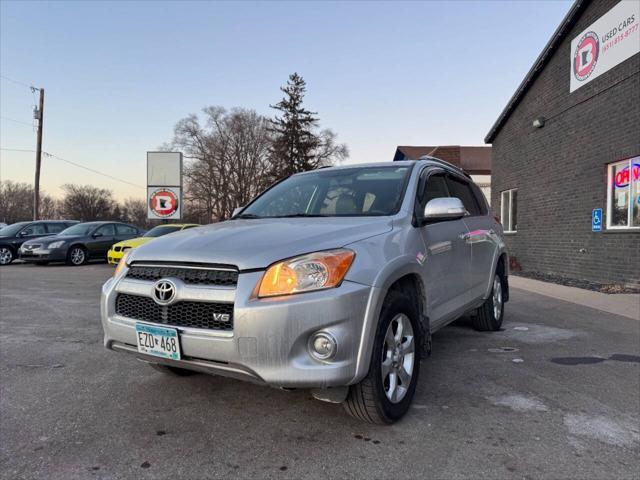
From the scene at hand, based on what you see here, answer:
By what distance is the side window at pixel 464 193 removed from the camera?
15.5 ft

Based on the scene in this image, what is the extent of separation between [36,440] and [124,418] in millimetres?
491

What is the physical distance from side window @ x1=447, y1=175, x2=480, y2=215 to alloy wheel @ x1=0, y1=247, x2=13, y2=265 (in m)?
16.0

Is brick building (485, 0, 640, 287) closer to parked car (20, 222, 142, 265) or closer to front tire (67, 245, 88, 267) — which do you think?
parked car (20, 222, 142, 265)

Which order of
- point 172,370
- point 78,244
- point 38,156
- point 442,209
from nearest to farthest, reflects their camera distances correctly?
point 442,209
point 172,370
point 78,244
point 38,156

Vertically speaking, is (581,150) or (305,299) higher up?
(581,150)

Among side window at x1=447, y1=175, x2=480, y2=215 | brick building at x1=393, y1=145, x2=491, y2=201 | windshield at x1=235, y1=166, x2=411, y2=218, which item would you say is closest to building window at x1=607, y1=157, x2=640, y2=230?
side window at x1=447, y1=175, x2=480, y2=215

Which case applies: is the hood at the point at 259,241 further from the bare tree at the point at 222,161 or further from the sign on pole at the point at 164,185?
the bare tree at the point at 222,161

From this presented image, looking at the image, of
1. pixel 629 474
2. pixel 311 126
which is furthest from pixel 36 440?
pixel 311 126

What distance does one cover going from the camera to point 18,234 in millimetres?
16438

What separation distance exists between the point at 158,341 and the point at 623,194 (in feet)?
31.3

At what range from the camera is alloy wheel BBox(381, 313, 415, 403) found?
294cm

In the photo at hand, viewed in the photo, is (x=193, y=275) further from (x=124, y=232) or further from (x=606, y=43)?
(x=124, y=232)

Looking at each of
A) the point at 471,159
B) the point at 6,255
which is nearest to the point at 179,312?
the point at 6,255

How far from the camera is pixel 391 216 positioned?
3.32 metres
